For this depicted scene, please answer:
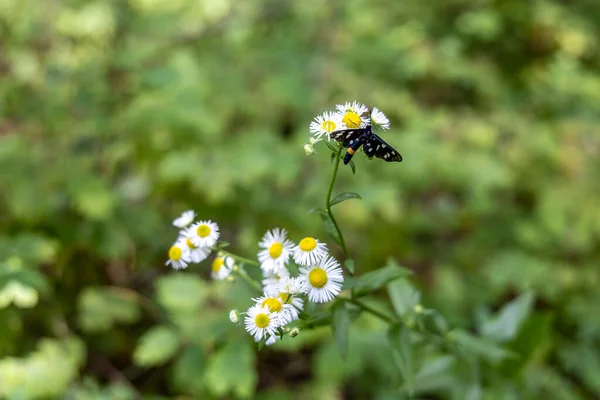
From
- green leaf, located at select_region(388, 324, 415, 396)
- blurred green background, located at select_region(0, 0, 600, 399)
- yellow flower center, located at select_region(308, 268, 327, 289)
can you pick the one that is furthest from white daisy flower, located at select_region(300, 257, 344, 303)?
blurred green background, located at select_region(0, 0, 600, 399)

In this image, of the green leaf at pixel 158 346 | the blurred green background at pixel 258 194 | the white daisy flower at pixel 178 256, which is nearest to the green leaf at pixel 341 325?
the white daisy flower at pixel 178 256

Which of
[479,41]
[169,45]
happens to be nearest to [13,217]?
[169,45]

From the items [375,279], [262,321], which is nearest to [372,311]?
[375,279]

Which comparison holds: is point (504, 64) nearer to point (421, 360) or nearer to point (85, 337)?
point (421, 360)

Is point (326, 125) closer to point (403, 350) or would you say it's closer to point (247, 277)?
point (247, 277)

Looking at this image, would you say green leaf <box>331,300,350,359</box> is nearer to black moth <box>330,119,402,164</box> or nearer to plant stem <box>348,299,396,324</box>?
plant stem <box>348,299,396,324</box>
